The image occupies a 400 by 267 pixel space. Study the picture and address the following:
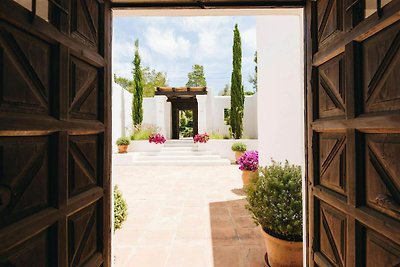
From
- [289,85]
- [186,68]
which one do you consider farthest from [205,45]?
[289,85]

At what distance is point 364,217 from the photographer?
1.27 meters

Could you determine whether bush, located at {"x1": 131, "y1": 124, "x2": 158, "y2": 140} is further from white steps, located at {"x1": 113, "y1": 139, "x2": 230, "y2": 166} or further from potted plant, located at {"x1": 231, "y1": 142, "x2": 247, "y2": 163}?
potted plant, located at {"x1": 231, "y1": 142, "x2": 247, "y2": 163}

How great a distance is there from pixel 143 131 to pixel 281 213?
42.8ft

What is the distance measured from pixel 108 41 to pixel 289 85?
2827 mm

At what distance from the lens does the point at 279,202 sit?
2639 millimetres

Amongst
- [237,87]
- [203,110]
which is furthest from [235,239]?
[203,110]

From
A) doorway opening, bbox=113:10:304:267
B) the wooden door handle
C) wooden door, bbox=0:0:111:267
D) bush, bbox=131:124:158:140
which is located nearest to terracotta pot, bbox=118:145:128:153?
bush, bbox=131:124:158:140

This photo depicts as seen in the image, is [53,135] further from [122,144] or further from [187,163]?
[122,144]

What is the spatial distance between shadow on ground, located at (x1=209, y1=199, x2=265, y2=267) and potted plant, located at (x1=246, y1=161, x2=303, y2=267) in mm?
333

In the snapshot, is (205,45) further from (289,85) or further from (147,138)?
(289,85)

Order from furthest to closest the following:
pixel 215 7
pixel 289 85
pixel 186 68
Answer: pixel 186 68, pixel 289 85, pixel 215 7

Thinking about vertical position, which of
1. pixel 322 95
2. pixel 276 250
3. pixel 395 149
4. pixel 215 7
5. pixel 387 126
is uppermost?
pixel 215 7

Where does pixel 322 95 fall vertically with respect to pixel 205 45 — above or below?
below

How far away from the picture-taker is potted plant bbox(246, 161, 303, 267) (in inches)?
100.0
